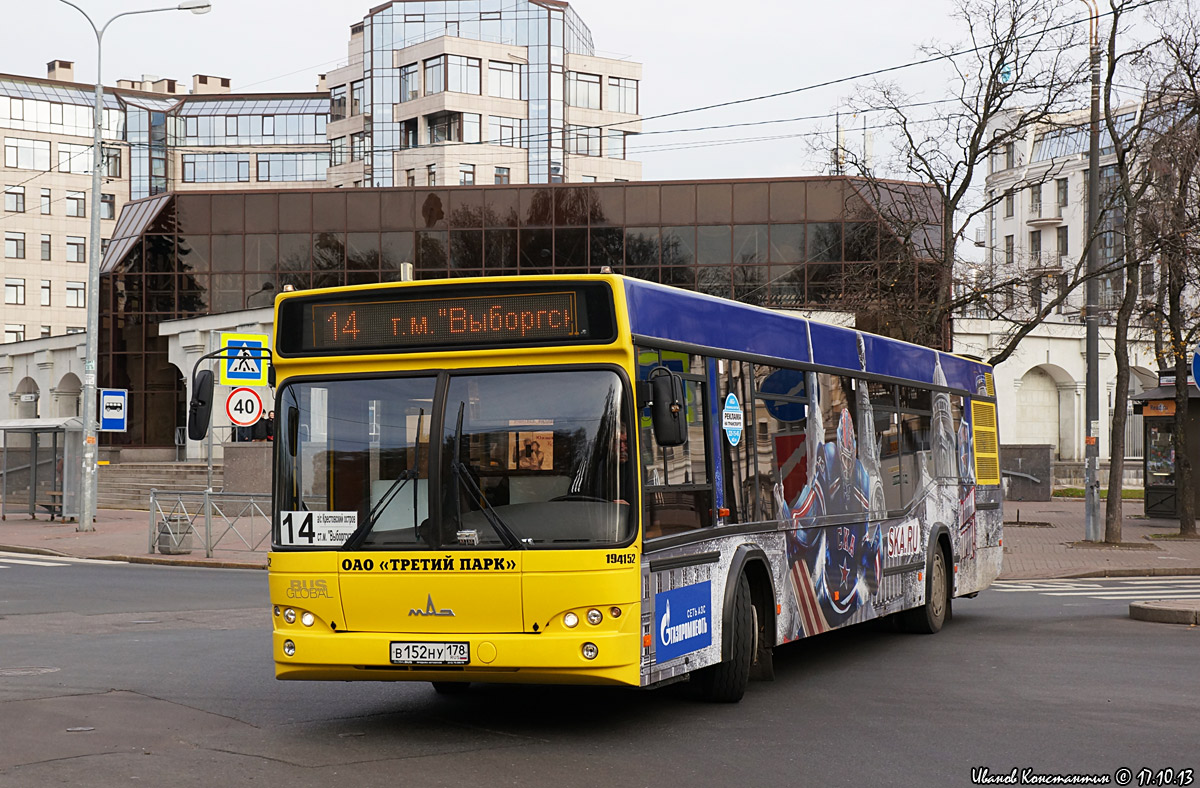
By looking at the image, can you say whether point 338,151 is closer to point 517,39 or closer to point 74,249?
point 517,39

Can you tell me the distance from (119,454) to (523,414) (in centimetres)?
5172

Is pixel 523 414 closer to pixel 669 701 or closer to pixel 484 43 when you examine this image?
pixel 669 701

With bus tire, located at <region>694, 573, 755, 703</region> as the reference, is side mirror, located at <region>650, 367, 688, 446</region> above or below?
above

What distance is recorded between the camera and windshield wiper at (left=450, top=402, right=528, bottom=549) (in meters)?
8.14

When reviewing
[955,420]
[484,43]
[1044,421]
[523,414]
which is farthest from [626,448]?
[484,43]

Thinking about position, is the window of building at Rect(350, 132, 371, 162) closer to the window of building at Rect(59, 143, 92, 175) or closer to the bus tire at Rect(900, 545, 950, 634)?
the window of building at Rect(59, 143, 92, 175)

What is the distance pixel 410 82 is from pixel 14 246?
110 ft

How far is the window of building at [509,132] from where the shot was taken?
83.1 metres

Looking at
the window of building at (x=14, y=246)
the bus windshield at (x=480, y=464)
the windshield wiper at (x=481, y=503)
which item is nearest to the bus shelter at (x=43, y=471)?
the bus windshield at (x=480, y=464)

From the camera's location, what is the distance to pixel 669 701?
9672mm

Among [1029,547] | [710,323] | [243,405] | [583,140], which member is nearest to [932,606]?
[710,323]

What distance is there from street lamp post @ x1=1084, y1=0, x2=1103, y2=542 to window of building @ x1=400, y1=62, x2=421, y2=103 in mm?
61597

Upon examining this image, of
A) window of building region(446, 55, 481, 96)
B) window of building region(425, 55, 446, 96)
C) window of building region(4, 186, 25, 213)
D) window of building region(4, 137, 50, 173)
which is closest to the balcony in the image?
window of building region(446, 55, 481, 96)

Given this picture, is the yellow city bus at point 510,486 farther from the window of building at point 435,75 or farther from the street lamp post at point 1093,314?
the window of building at point 435,75
